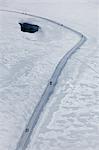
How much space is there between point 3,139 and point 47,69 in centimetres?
65

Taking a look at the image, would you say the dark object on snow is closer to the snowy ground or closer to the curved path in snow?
the snowy ground

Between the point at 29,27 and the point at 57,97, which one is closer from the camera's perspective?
the point at 57,97

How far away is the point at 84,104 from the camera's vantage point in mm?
1476

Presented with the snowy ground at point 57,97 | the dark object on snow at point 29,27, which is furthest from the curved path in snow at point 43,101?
the dark object on snow at point 29,27

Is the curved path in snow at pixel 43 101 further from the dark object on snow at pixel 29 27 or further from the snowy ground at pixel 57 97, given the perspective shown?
the dark object on snow at pixel 29 27

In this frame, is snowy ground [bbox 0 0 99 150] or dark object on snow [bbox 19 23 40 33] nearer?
snowy ground [bbox 0 0 99 150]

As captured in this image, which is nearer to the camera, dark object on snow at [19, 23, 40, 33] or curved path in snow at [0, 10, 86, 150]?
curved path in snow at [0, 10, 86, 150]

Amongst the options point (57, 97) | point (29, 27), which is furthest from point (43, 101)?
point (29, 27)

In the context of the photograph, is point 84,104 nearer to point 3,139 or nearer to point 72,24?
point 3,139

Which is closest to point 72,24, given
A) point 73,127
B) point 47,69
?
point 47,69

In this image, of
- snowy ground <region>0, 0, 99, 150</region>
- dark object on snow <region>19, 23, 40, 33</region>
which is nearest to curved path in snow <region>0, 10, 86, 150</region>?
snowy ground <region>0, 0, 99, 150</region>

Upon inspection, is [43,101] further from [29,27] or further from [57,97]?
[29,27]

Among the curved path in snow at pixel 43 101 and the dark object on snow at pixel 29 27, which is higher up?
Result: the curved path in snow at pixel 43 101

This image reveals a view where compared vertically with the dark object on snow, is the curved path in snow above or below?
above
